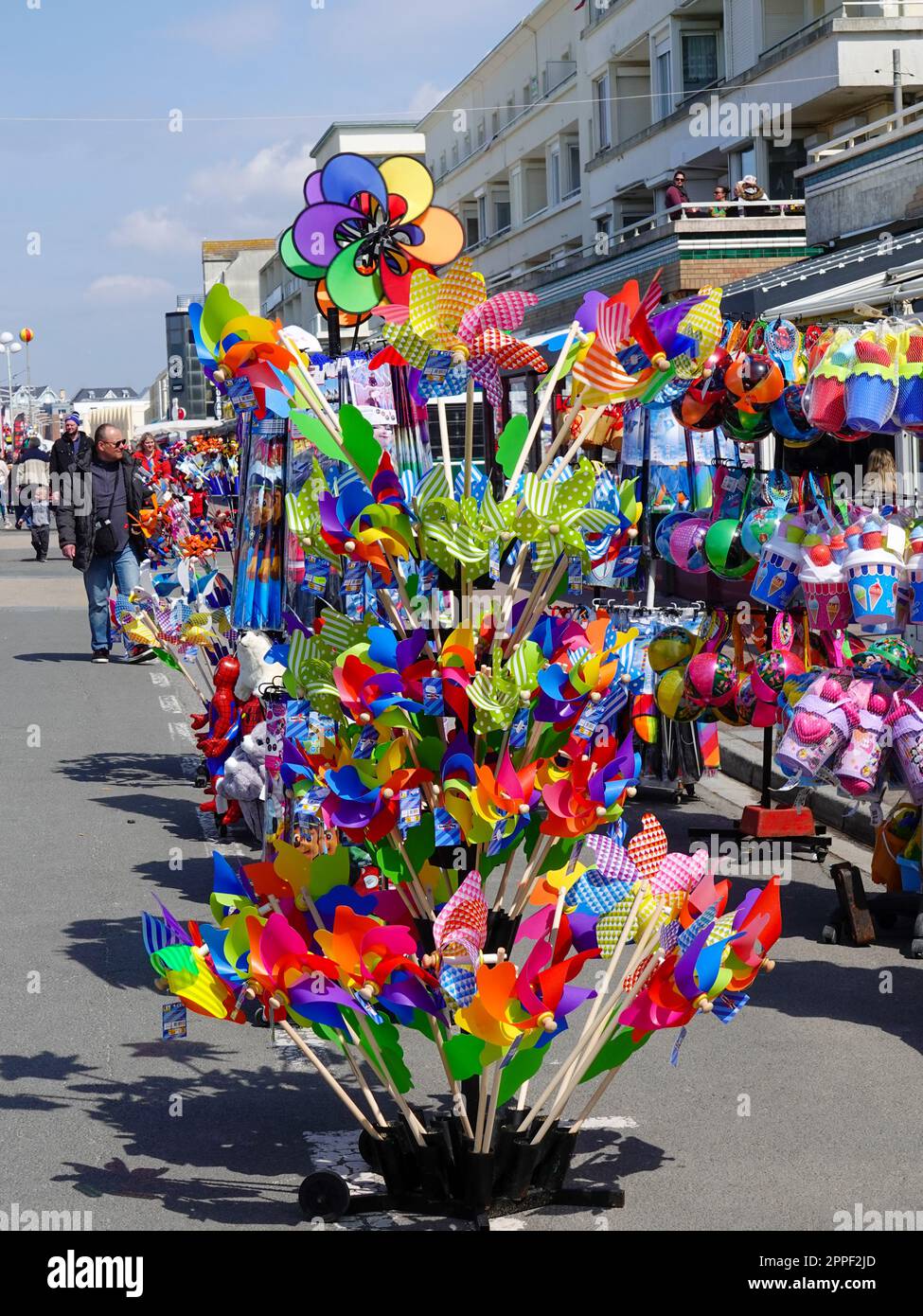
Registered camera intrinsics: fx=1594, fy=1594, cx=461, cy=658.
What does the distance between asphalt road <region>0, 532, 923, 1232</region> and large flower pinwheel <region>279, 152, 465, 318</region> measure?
2.30 meters

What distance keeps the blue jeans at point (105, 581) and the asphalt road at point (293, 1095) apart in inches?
249

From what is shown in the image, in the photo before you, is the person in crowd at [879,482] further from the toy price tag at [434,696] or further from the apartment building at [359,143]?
the apartment building at [359,143]

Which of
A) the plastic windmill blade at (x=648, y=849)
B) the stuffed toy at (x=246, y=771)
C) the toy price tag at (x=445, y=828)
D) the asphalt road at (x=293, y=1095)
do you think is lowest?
the asphalt road at (x=293, y=1095)

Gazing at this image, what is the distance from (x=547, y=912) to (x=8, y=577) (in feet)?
63.5

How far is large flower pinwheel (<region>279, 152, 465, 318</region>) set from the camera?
4324 millimetres

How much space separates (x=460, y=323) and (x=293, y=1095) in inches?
92.6

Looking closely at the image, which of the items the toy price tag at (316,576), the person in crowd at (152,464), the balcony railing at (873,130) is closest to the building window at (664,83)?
the balcony railing at (873,130)

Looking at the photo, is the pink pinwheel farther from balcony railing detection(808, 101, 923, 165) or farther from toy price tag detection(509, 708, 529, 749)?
balcony railing detection(808, 101, 923, 165)

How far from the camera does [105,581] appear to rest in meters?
13.8

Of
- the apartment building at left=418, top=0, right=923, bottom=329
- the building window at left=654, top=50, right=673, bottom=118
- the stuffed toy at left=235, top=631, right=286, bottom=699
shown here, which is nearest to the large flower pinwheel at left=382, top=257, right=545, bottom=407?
the stuffed toy at left=235, top=631, right=286, bottom=699

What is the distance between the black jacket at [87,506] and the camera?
43.8 ft

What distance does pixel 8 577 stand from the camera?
867 inches

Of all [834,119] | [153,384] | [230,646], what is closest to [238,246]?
[153,384]
